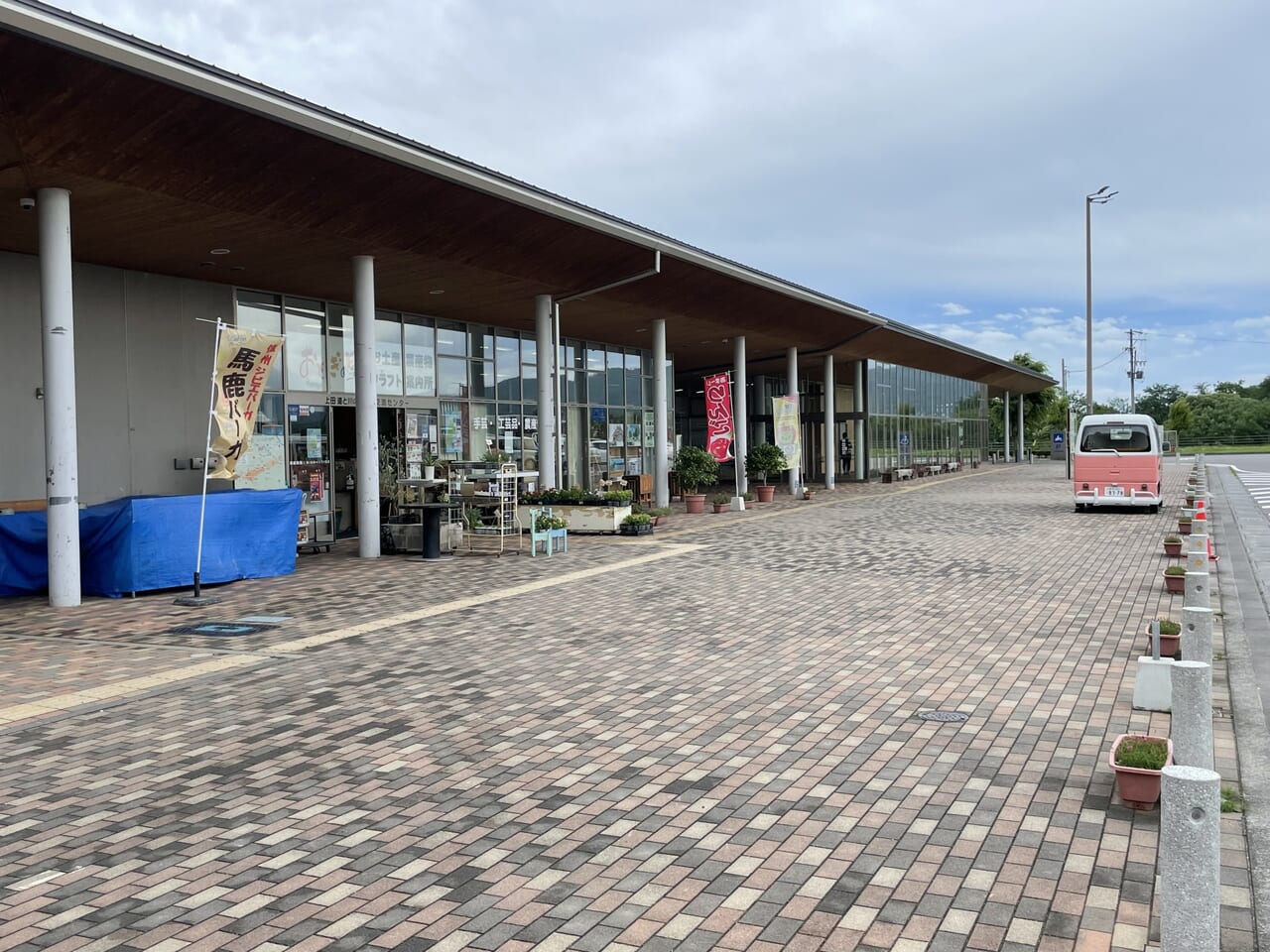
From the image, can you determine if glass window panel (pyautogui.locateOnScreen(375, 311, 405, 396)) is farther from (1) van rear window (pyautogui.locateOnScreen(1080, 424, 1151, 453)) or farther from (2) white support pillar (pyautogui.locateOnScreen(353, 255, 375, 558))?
(1) van rear window (pyautogui.locateOnScreen(1080, 424, 1151, 453))

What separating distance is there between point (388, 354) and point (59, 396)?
982cm

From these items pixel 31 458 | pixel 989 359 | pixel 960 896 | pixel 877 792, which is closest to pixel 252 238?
pixel 31 458

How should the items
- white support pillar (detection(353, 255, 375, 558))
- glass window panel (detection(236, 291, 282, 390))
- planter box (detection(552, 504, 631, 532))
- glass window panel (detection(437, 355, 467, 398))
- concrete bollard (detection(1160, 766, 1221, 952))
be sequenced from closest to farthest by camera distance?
concrete bollard (detection(1160, 766, 1221, 952)) < white support pillar (detection(353, 255, 375, 558)) < glass window panel (detection(236, 291, 282, 390)) < planter box (detection(552, 504, 631, 532)) < glass window panel (detection(437, 355, 467, 398))

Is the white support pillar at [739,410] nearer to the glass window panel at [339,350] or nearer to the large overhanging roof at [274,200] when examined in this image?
the large overhanging roof at [274,200]

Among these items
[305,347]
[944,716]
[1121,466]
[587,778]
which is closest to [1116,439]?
[1121,466]

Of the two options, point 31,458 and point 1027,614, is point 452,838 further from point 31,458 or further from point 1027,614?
point 31,458

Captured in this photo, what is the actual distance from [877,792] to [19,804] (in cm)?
442

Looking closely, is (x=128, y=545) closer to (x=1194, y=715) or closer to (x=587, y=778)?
(x=587, y=778)

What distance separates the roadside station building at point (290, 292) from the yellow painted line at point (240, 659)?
4158mm

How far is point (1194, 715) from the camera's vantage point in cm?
409

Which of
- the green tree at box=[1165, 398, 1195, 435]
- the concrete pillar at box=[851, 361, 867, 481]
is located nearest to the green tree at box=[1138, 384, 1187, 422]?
the green tree at box=[1165, 398, 1195, 435]

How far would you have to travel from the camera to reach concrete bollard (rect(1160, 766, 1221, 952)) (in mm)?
2715

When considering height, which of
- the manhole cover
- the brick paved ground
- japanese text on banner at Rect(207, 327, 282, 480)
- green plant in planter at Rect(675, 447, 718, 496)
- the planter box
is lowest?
the brick paved ground

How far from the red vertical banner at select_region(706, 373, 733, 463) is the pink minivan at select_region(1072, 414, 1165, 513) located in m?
8.62
